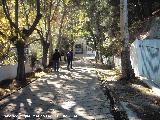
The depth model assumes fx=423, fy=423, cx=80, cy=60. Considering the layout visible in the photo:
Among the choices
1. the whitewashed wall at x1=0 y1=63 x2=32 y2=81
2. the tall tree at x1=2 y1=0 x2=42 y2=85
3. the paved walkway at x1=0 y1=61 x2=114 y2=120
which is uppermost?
the tall tree at x1=2 y1=0 x2=42 y2=85

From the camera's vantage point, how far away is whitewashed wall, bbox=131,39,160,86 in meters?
20.4

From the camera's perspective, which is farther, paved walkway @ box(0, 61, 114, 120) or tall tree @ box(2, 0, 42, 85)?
tall tree @ box(2, 0, 42, 85)

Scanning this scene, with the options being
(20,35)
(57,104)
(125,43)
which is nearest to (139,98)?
(57,104)

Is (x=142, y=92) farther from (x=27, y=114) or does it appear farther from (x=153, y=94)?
(x=27, y=114)

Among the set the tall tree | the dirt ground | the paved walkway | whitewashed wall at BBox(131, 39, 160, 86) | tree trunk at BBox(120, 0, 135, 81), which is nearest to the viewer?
the dirt ground

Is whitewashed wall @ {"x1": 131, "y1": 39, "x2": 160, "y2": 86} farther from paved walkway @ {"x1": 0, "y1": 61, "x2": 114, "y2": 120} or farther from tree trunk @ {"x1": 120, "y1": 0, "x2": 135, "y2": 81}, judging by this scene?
paved walkway @ {"x1": 0, "y1": 61, "x2": 114, "y2": 120}

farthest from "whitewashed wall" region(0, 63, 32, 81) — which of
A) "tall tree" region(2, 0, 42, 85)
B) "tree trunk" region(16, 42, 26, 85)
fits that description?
"tall tree" region(2, 0, 42, 85)

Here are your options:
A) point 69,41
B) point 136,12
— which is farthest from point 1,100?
point 69,41

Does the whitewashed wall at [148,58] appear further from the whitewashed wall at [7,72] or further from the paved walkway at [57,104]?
the whitewashed wall at [7,72]

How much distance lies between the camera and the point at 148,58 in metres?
23.2

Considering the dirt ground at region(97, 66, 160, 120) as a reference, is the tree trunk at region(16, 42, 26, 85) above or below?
above

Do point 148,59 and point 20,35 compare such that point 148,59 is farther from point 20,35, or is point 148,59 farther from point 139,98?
point 139,98

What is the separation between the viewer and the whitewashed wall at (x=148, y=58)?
20422 millimetres

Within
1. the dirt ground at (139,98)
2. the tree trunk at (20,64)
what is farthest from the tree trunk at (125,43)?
the tree trunk at (20,64)
